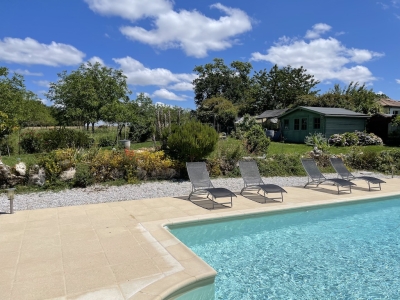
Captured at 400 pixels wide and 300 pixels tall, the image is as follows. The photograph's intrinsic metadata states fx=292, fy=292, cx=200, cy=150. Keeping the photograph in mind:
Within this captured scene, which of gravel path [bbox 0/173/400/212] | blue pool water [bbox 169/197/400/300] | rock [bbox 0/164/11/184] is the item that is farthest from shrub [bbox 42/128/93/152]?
blue pool water [bbox 169/197/400/300]

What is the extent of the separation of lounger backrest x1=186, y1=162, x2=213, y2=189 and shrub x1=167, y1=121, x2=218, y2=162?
1711 mm

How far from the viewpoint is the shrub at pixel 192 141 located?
10.4 meters

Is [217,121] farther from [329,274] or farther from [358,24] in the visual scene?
[329,274]

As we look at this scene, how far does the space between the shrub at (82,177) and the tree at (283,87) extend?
37.5m

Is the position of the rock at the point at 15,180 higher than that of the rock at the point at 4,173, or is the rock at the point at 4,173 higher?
the rock at the point at 4,173

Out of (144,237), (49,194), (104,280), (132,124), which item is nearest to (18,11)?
(49,194)

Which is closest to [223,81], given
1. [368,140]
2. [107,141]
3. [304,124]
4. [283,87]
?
[283,87]

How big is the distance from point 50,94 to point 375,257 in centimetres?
2489

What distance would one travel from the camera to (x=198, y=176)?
850 cm

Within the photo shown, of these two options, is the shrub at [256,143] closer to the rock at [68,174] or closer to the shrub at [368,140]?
the rock at [68,174]

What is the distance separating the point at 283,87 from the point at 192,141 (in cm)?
3656

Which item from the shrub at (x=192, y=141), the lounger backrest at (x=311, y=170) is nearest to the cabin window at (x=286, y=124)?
the lounger backrest at (x=311, y=170)

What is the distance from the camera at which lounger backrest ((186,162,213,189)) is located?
8298 mm

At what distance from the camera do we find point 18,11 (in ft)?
35.9
